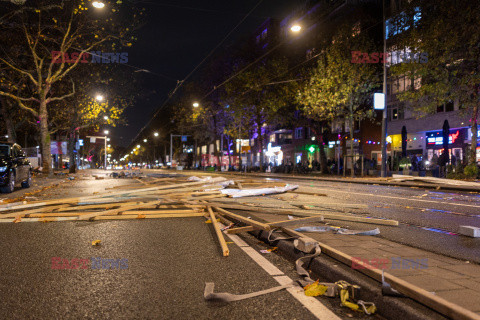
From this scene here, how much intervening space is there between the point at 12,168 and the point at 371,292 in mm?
14190

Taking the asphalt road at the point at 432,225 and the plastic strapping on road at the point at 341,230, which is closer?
the asphalt road at the point at 432,225

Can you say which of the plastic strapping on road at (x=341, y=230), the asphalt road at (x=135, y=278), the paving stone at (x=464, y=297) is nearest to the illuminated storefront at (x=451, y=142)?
the plastic strapping on road at (x=341, y=230)

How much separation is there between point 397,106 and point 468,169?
16.1 metres

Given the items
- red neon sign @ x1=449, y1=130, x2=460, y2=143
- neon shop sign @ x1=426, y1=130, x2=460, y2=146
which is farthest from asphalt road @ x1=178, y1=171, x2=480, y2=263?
neon shop sign @ x1=426, y1=130, x2=460, y2=146

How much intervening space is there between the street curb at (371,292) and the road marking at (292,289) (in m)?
0.36

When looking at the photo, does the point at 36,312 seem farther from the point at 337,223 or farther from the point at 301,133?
the point at 301,133

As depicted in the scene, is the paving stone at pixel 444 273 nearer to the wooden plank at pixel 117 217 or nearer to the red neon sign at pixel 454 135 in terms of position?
the wooden plank at pixel 117 217

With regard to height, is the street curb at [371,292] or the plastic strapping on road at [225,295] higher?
the street curb at [371,292]

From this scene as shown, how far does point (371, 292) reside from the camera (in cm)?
289

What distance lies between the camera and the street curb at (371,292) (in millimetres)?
2430

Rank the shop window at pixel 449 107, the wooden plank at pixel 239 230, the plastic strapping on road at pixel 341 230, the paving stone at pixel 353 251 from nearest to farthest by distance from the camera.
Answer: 1. the paving stone at pixel 353 251
2. the plastic strapping on road at pixel 341 230
3. the wooden plank at pixel 239 230
4. the shop window at pixel 449 107

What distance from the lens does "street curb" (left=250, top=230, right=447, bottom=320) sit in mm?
2430

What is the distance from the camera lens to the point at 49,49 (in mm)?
23734

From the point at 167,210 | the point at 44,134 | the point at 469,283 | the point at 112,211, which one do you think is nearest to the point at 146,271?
the point at 469,283
